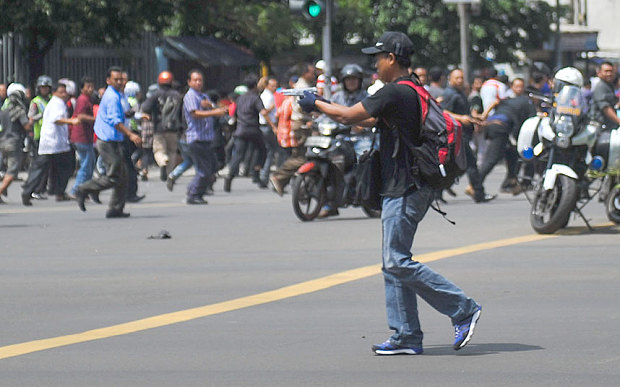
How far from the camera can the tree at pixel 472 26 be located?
47125 mm

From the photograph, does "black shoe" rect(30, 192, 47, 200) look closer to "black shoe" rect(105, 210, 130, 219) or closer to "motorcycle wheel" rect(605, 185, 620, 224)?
"black shoe" rect(105, 210, 130, 219)

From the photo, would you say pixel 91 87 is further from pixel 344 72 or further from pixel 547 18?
pixel 547 18

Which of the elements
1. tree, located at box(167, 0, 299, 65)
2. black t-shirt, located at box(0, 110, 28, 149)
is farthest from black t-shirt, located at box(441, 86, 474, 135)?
tree, located at box(167, 0, 299, 65)

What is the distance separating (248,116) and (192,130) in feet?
10.6

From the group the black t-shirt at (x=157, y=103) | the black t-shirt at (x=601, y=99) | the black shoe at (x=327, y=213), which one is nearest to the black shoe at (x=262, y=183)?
the black t-shirt at (x=157, y=103)

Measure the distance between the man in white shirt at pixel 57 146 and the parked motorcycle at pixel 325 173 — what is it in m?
5.03

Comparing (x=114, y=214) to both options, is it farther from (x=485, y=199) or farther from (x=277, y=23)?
(x=277, y=23)

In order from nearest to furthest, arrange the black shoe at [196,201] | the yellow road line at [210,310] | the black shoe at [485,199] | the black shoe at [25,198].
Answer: the yellow road line at [210,310] < the black shoe at [485,199] < the black shoe at [196,201] < the black shoe at [25,198]

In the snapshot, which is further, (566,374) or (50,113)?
(50,113)

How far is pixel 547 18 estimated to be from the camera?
49.9 meters

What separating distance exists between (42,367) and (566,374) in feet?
8.37

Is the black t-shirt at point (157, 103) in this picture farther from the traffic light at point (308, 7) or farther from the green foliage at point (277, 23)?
the traffic light at point (308, 7)

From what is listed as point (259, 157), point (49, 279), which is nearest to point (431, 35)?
point (259, 157)

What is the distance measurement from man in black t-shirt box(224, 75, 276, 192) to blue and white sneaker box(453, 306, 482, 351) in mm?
14234
